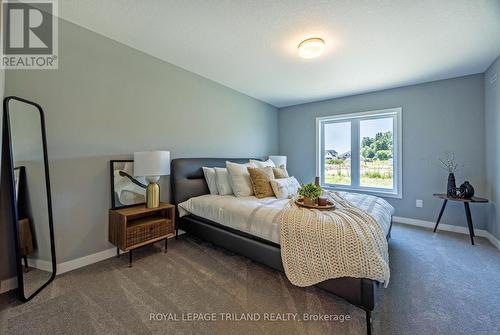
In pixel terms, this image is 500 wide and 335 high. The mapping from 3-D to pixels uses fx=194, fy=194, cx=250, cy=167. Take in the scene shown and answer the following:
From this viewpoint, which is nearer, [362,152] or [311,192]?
[311,192]

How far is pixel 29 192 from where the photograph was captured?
1.74 metres

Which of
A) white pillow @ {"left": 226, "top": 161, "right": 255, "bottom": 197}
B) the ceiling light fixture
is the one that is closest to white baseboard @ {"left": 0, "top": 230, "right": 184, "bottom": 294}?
white pillow @ {"left": 226, "top": 161, "right": 255, "bottom": 197}

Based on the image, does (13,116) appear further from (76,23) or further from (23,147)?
(76,23)

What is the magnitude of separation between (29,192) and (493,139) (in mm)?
5412

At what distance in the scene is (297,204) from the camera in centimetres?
204

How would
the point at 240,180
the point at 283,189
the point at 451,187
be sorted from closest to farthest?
the point at 283,189 → the point at 240,180 → the point at 451,187

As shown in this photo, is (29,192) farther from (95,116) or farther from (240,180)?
(240,180)

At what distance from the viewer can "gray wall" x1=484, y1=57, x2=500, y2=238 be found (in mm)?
2521

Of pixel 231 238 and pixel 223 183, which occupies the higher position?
pixel 223 183

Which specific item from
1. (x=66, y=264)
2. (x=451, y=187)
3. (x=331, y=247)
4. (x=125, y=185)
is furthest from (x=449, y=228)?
(x=66, y=264)

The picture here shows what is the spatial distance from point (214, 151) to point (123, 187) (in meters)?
1.57

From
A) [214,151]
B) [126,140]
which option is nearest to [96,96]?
[126,140]

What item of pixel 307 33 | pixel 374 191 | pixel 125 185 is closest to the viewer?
pixel 307 33
